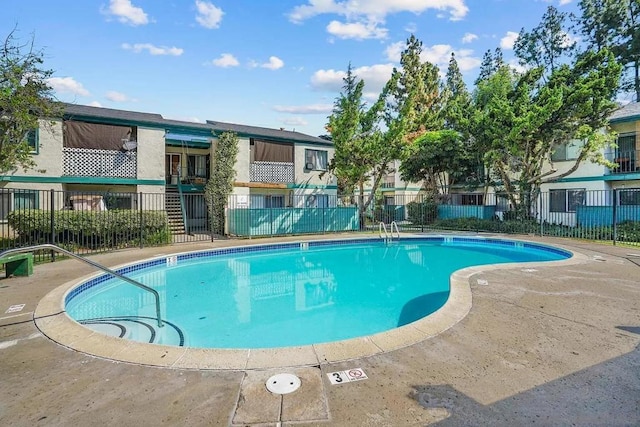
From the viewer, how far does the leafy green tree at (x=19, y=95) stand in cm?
894

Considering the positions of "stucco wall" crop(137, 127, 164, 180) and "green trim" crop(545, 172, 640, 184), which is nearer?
"stucco wall" crop(137, 127, 164, 180)

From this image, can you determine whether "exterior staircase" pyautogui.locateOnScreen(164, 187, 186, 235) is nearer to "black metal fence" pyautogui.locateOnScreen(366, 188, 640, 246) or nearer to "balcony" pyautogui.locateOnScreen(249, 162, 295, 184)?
"balcony" pyautogui.locateOnScreen(249, 162, 295, 184)

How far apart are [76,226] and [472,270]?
42.2 ft

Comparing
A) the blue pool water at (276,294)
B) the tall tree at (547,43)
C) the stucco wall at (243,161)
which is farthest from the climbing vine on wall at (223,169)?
the tall tree at (547,43)

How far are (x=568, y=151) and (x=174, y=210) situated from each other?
23.2m

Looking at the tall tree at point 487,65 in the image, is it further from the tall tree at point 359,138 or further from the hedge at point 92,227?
the hedge at point 92,227

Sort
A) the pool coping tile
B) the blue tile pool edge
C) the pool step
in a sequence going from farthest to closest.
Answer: the blue tile pool edge → the pool step → the pool coping tile

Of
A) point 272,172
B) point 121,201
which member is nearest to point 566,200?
point 272,172

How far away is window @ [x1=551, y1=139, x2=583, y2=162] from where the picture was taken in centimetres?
1919

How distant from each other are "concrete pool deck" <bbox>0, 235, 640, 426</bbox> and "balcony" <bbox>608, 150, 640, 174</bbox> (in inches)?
691

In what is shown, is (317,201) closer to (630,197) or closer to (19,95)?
(19,95)

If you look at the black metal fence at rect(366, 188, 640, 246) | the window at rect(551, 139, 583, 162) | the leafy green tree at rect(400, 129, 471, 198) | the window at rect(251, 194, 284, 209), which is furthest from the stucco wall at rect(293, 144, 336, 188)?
the window at rect(551, 139, 583, 162)

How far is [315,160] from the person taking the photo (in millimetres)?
21812

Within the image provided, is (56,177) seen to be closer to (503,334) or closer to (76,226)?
(76,226)
